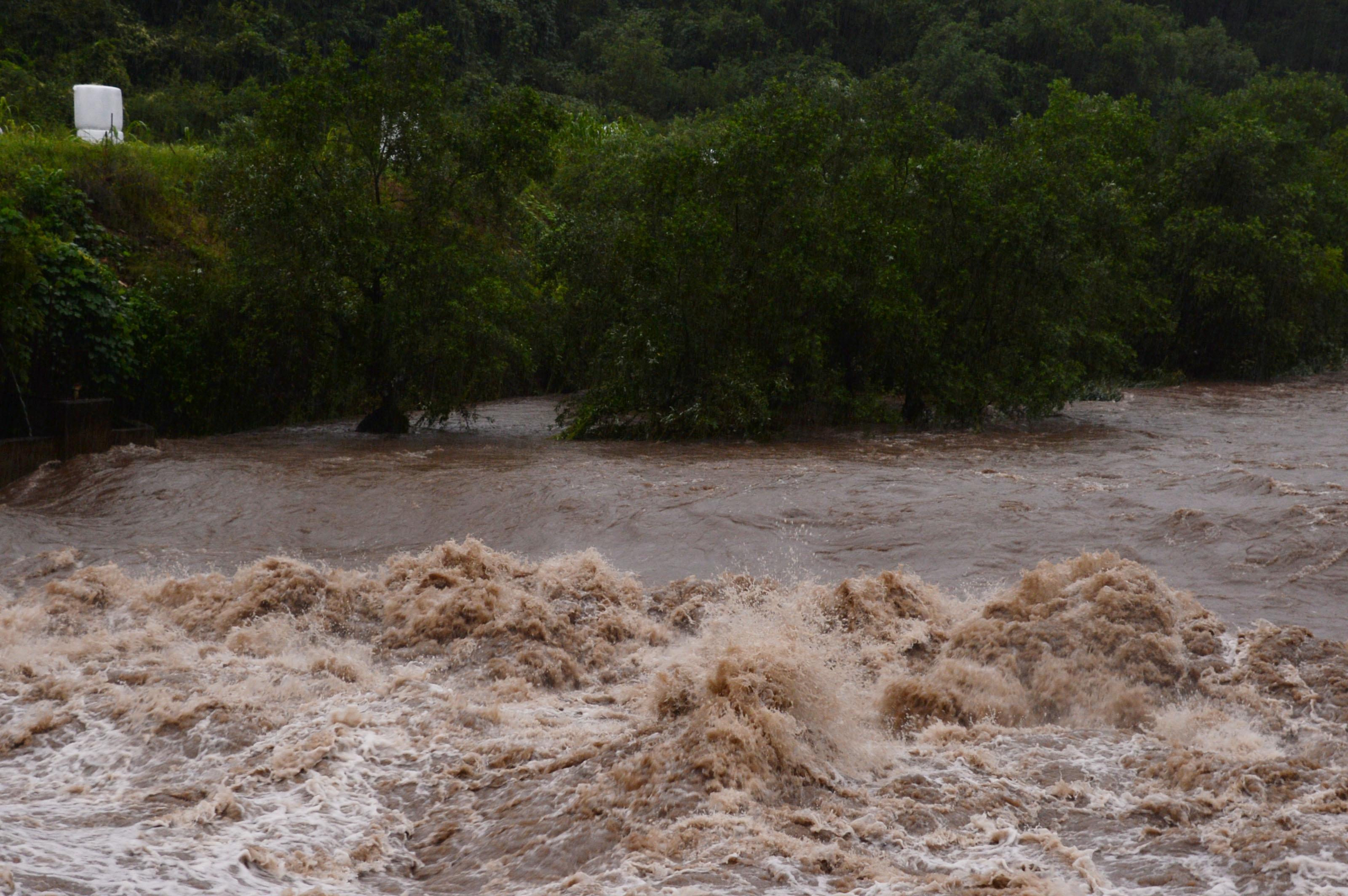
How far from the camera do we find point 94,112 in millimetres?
16828

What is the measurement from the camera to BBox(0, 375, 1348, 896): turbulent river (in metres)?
4.27

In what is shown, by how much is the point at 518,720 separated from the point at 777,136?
9.47 metres

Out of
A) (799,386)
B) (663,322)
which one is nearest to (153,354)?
(663,322)

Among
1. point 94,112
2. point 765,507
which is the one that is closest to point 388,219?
point 765,507

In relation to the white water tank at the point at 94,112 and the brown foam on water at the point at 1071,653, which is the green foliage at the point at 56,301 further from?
the brown foam on water at the point at 1071,653

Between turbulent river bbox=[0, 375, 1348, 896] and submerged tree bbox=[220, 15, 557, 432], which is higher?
submerged tree bbox=[220, 15, 557, 432]

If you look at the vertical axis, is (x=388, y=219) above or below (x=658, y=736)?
above

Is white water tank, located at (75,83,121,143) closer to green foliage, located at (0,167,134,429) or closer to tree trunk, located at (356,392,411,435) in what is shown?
green foliage, located at (0,167,134,429)

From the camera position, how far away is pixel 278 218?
1277 centimetres

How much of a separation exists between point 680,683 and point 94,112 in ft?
49.6

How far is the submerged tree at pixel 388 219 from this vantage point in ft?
42.3

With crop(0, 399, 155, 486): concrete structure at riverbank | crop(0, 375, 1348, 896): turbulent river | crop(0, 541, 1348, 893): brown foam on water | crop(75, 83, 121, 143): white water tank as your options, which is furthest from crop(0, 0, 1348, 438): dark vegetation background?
crop(0, 541, 1348, 893): brown foam on water

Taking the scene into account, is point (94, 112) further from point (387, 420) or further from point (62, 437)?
point (62, 437)

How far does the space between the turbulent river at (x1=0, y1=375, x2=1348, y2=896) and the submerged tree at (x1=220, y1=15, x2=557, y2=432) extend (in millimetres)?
2974
